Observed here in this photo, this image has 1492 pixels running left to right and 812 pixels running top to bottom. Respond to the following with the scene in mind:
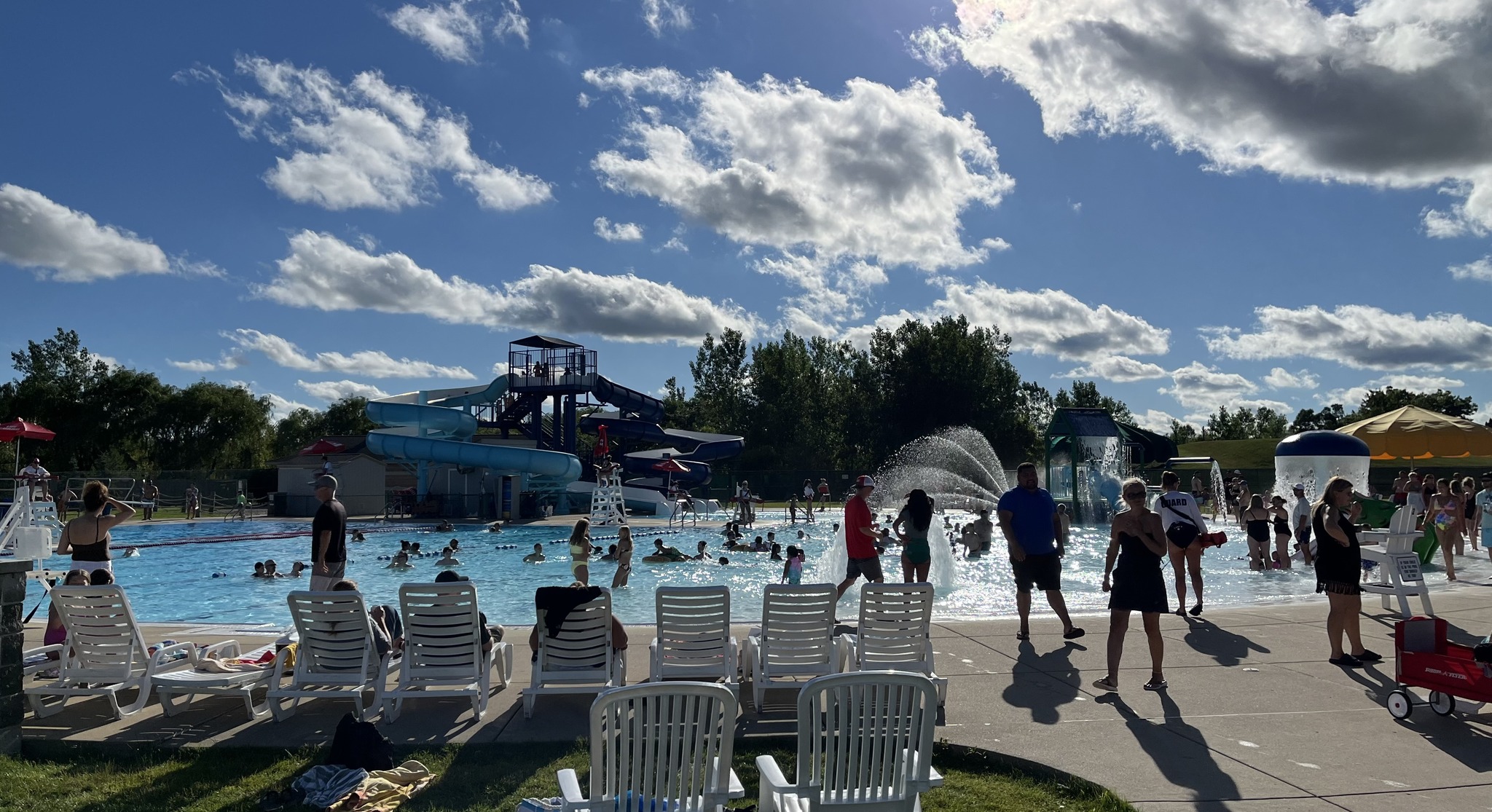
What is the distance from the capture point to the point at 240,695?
24.2ft

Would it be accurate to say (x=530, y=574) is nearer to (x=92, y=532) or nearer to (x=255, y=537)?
(x=92, y=532)

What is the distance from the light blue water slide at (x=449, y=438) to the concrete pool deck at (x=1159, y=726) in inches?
1084

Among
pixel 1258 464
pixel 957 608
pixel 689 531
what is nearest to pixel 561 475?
pixel 689 531

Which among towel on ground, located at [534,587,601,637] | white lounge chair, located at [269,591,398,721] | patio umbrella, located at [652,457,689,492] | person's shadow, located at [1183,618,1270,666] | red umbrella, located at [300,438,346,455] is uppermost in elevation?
red umbrella, located at [300,438,346,455]

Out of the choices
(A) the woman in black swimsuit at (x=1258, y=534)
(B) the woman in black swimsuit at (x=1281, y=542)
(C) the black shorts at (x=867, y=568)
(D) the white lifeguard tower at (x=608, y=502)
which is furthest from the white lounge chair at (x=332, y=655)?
(D) the white lifeguard tower at (x=608, y=502)

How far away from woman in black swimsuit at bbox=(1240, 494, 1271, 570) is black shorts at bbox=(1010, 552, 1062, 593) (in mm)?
9195

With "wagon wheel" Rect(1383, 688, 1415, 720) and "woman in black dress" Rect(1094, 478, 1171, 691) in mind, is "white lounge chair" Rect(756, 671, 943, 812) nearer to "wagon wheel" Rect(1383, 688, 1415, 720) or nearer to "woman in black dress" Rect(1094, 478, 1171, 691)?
"woman in black dress" Rect(1094, 478, 1171, 691)

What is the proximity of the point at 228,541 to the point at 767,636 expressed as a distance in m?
25.9

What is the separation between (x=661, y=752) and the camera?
3.62 m

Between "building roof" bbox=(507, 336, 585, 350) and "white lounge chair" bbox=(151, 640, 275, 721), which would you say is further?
"building roof" bbox=(507, 336, 585, 350)

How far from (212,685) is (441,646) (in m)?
1.64

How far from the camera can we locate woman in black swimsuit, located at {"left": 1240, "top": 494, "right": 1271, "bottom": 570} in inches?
660

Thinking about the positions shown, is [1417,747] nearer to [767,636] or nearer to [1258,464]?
[767,636]

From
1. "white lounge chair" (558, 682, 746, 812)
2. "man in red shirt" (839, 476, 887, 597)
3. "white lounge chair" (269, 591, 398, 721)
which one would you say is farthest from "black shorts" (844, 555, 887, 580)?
"white lounge chair" (558, 682, 746, 812)
